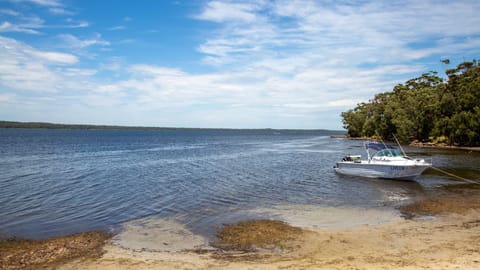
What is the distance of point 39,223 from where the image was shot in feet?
49.6

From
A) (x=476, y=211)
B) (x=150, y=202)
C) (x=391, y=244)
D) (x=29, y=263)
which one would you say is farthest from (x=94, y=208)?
(x=476, y=211)

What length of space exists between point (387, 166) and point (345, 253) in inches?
735

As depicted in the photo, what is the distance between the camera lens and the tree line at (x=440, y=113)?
205ft

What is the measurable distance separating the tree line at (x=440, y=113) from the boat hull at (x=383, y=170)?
4011 centimetres

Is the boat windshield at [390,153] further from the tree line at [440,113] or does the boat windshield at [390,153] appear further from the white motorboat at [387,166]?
the tree line at [440,113]

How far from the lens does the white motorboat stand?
26250mm

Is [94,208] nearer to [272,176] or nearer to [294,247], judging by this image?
[294,247]

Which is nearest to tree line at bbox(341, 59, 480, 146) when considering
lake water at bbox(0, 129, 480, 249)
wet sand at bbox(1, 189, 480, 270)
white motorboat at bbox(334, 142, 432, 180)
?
lake water at bbox(0, 129, 480, 249)

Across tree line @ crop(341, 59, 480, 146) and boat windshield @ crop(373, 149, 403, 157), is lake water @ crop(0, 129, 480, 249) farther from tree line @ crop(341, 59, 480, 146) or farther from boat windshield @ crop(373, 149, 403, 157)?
tree line @ crop(341, 59, 480, 146)

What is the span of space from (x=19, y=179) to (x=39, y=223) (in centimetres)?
1541

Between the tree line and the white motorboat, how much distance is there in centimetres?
4000

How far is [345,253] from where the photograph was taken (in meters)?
10.7

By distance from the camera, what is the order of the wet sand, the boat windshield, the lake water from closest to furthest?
the wet sand < the lake water < the boat windshield

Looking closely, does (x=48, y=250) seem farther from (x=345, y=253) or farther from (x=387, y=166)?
(x=387, y=166)
